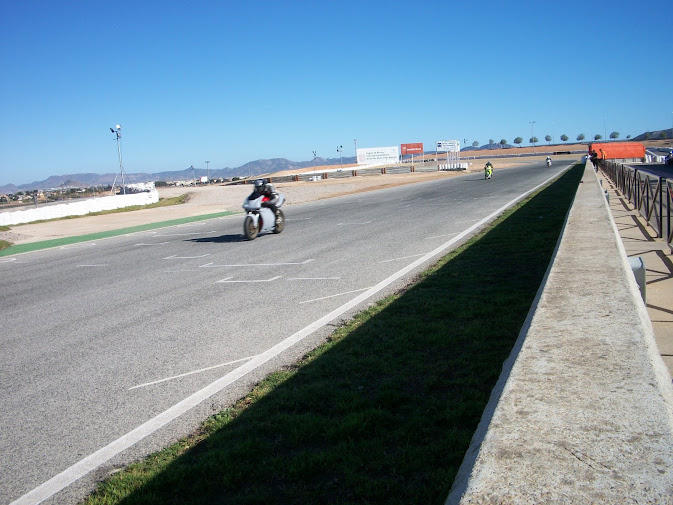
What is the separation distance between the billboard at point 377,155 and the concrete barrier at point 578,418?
4817 inches

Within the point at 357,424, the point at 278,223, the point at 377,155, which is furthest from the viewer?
the point at 377,155

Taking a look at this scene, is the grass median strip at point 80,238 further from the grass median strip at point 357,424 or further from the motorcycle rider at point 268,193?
the grass median strip at point 357,424

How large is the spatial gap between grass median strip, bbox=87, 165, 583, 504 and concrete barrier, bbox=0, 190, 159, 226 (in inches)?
1113

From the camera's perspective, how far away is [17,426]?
443cm

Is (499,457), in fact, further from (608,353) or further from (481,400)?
(481,400)

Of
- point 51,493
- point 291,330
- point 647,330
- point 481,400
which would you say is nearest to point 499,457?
point 647,330

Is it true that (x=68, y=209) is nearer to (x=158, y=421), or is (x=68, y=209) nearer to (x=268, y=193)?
(x=268, y=193)

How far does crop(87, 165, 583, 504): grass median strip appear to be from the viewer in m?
3.21

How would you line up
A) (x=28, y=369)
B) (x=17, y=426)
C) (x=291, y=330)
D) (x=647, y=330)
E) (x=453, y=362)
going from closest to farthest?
(x=647, y=330) < (x=17, y=426) < (x=453, y=362) < (x=28, y=369) < (x=291, y=330)

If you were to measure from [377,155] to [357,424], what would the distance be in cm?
12420

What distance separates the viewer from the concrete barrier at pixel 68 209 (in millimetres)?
29625

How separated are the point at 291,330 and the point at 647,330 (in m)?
3.96

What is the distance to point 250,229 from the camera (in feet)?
51.9

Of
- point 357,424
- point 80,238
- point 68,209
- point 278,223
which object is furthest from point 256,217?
point 68,209
